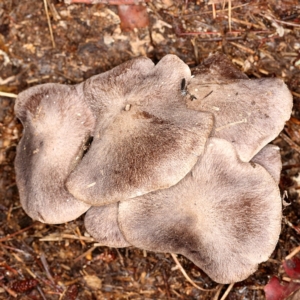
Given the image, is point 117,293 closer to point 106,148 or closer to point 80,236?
point 80,236

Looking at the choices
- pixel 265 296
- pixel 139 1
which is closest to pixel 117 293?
pixel 265 296

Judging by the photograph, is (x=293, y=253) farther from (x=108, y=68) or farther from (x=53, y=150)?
(x=108, y=68)

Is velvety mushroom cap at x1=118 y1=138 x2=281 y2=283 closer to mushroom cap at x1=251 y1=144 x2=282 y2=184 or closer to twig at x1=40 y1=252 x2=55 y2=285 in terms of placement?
mushroom cap at x1=251 y1=144 x2=282 y2=184

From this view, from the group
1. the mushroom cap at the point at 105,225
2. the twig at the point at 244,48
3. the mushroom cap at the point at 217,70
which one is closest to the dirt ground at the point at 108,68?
the twig at the point at 244,48

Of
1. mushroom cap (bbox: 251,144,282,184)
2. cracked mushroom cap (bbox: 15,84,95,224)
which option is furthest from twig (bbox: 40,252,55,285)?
mushroom cap (bbox: 251,144,282,184)

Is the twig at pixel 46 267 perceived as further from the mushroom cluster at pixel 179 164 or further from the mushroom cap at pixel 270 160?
the mushroom cap at pixel 270 160

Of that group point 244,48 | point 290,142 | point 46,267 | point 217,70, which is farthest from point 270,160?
point 46,267
